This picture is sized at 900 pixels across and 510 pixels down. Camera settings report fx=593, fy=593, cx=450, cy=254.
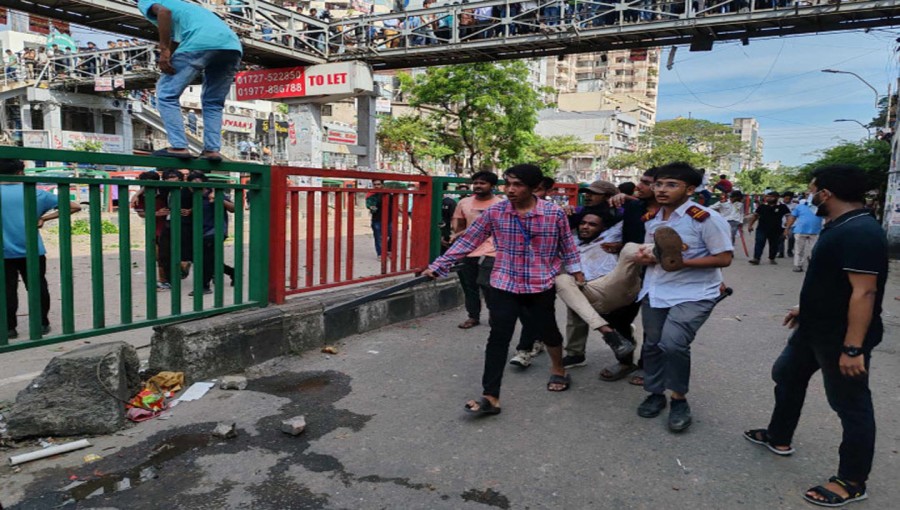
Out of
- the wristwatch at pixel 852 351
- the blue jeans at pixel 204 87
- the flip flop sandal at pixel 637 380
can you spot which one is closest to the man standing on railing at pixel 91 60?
the blue jeans at pixel 204 87

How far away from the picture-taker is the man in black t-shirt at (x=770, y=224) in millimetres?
12055

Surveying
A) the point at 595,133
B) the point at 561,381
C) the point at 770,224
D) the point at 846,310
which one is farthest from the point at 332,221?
the point at 595,133

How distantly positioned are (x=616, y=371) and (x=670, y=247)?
133 centimetres

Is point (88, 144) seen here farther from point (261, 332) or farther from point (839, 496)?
point (839, 496)

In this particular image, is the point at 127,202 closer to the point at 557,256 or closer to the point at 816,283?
the point at 557,256

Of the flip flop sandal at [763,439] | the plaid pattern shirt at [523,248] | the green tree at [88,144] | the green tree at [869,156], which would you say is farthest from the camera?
the green tree at [88,144]

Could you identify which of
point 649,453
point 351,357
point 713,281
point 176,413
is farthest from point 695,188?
point 176,413

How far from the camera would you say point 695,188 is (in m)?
3.52

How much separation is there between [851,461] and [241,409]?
10.5ft

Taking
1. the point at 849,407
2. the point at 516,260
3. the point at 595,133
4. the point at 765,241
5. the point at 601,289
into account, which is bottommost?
the point at 765,241

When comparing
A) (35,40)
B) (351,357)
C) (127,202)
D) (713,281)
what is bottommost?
(351,357)

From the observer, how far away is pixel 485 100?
71.1 ft

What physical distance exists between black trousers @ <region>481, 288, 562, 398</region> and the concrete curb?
5.67 feet

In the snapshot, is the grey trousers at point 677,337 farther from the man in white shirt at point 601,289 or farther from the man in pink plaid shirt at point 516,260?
the man in pink plaid shirt at point 516,260
